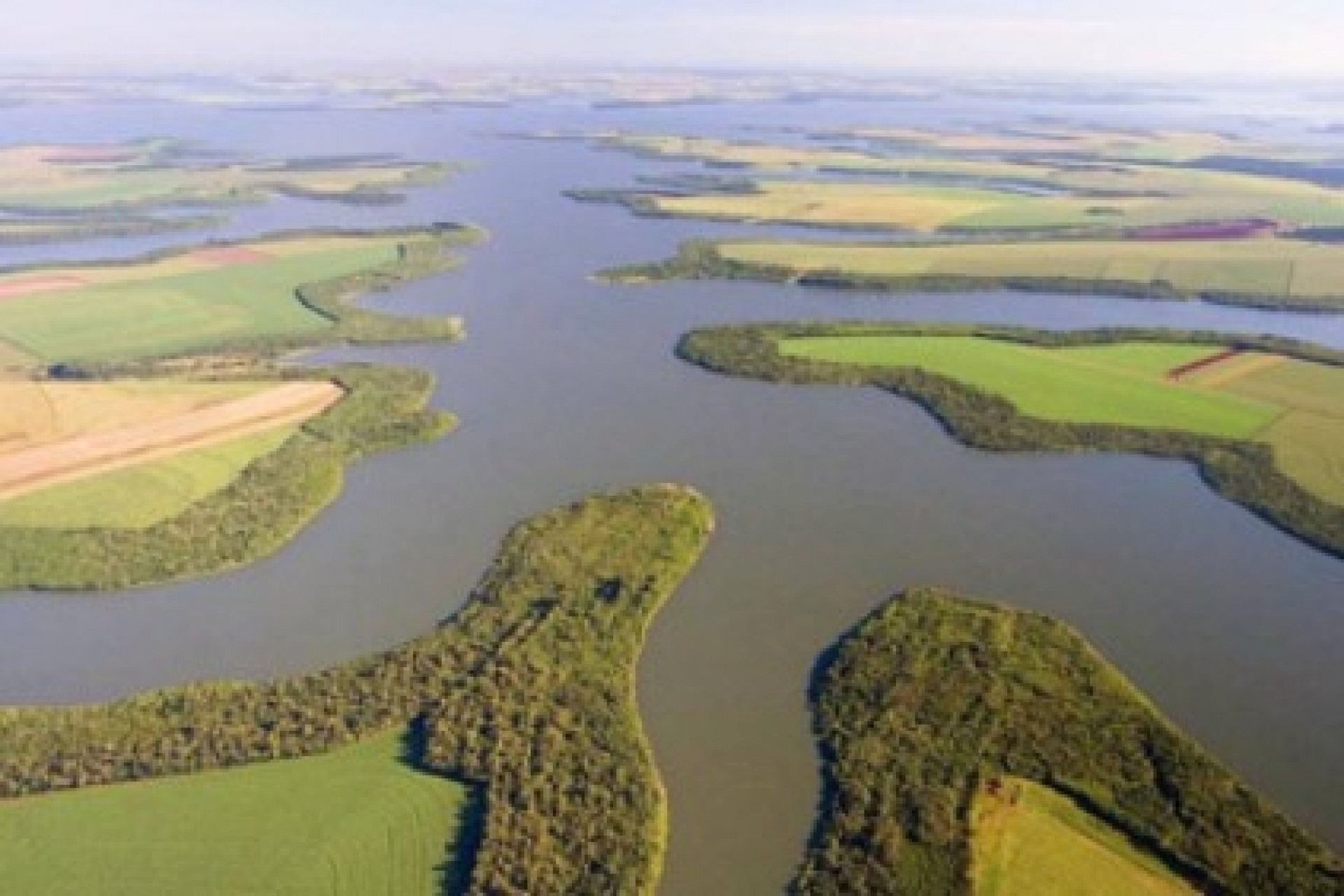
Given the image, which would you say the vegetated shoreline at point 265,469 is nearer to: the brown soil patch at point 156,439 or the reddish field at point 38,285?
the brown soil patch at point 156,439

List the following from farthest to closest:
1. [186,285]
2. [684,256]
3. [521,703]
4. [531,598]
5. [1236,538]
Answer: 1. [684,256]
2. [186,285]
3. [1236,538]
4. [531,598]
5. [521,703]

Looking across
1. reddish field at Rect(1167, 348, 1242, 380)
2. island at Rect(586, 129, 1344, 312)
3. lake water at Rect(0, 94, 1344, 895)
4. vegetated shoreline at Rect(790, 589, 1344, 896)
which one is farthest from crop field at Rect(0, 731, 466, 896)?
island at Rect(586, 129, 1344, 312)

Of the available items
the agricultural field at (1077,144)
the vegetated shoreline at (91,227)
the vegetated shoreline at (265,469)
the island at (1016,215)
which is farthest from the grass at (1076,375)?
the agricultural field at (1077,144)

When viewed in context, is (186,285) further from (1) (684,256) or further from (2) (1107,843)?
(2) (1107,843)

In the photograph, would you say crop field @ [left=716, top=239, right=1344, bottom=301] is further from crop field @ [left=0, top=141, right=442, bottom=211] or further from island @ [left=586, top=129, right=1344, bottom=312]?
crop field @ [left=0, top=141, right=442, bottom=211]

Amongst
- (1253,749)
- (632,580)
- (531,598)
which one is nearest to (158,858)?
(531,598)
